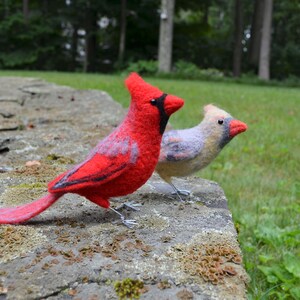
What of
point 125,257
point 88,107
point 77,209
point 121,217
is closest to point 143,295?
point 125,257

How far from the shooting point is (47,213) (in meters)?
1.54

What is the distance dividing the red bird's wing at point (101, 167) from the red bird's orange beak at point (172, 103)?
15 centimetres

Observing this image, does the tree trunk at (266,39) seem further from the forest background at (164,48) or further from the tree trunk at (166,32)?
the tree trunk at (166,32)

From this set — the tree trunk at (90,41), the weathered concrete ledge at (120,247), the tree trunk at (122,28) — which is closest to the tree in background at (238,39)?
the tree trunk at (122,28)

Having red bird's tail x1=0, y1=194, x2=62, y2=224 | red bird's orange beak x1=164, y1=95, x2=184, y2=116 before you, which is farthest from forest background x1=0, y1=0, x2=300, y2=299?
red bird's tail x1=0, y1=194, x2=62, y2=224

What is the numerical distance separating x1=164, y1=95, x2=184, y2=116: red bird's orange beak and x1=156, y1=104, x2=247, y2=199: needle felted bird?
27cm

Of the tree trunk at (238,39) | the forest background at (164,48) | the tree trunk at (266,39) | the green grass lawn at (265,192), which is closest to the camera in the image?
the green grass lawn at (265,192)

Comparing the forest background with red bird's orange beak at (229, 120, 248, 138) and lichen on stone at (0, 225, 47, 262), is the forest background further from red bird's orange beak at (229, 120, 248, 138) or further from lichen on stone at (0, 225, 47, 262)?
lichen on stone at (0, 225, 47, 262)

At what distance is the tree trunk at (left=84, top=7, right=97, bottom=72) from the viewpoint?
19719 mm

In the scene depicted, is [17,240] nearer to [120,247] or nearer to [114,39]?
[120,247]

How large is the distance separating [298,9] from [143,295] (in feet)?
78.3

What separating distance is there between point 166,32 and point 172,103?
14.2 m

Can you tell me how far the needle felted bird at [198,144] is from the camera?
166 cm

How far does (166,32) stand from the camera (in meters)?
15.1
